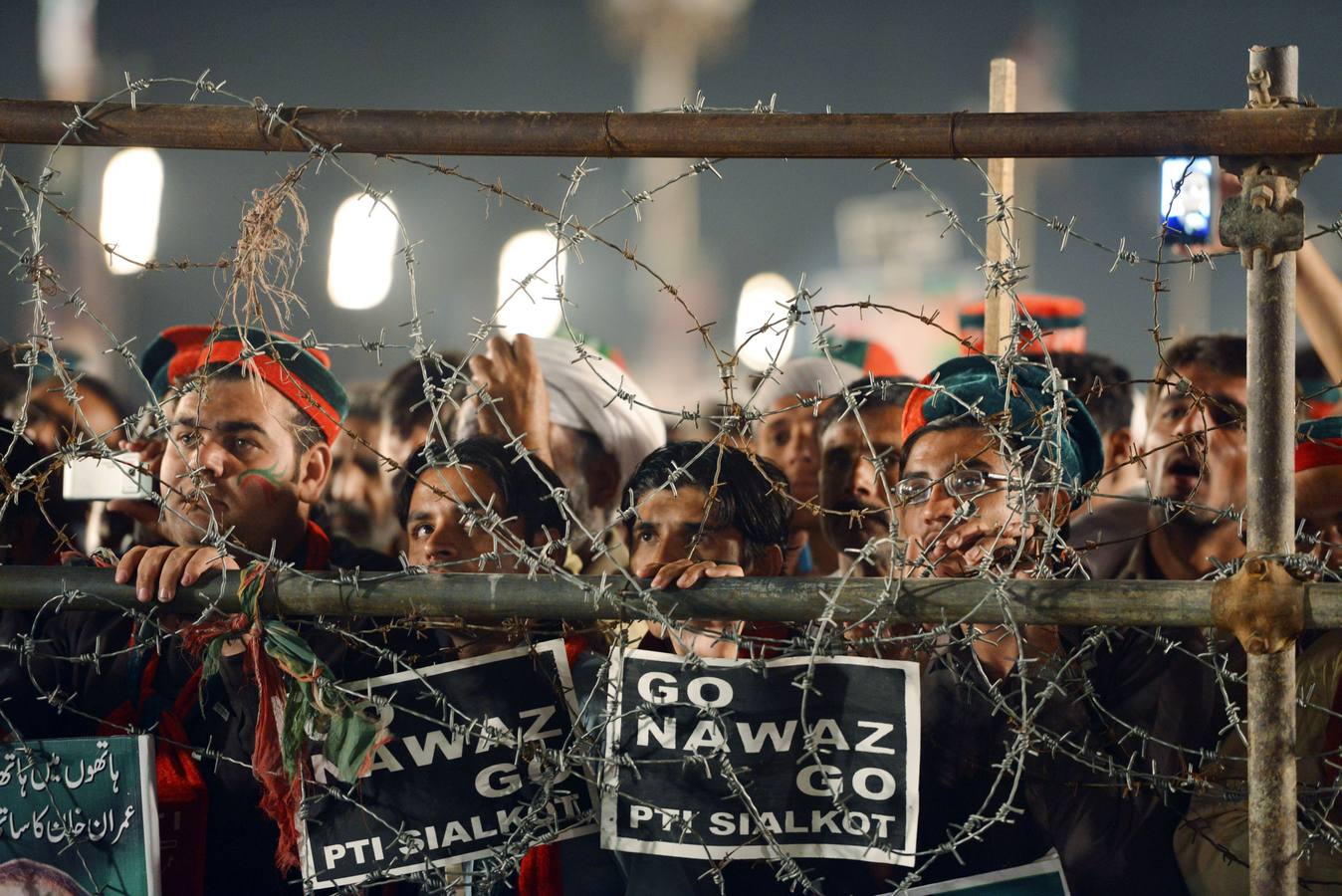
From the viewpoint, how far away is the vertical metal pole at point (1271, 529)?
1970mm

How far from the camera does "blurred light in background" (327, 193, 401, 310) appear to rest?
20.0 feet

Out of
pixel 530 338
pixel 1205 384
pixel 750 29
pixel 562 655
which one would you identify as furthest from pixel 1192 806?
pixel 750 29

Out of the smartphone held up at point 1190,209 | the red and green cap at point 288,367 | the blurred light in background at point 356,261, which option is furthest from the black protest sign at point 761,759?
the blurred light in background at point 356,261

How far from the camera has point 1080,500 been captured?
2.31 metres

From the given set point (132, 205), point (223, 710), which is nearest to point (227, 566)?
point (223, 710)

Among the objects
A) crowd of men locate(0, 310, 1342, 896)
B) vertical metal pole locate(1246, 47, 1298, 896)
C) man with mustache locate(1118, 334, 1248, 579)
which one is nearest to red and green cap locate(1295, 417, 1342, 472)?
crowd of men locate(0, 310, 1342, 896)

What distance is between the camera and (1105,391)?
13.8 ft

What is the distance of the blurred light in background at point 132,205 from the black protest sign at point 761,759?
16.1 feet

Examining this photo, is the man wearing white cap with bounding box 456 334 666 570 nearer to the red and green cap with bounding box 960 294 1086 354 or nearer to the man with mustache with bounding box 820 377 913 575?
the man with mustache with bounding box 820 377 913 575

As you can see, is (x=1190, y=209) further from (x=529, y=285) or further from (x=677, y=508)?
(x=529, y=285)

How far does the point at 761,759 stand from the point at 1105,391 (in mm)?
2433

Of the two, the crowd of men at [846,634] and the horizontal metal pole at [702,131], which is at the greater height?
the horizontal metal pole at [702,131]

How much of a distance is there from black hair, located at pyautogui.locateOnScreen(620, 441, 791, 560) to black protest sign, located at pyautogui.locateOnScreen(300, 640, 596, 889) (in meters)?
0.58

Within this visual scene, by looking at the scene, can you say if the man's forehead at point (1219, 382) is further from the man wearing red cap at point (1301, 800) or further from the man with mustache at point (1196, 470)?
the man wearing red cap at point (1301, 800)
